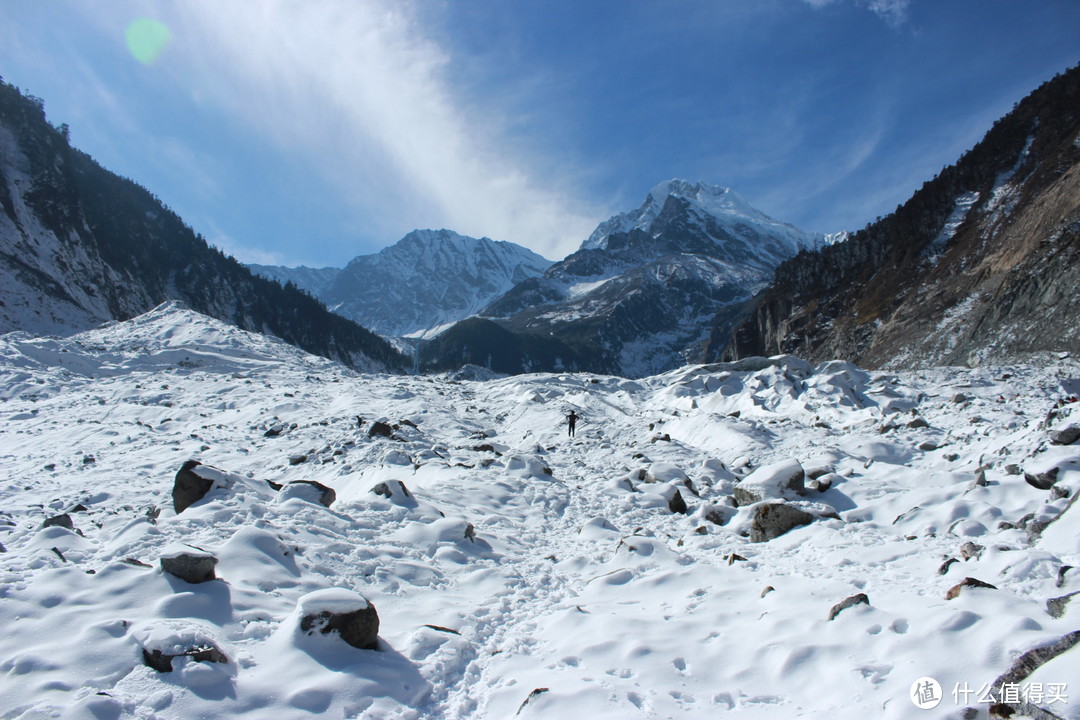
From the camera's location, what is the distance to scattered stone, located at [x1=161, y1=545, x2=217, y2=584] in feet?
22.4

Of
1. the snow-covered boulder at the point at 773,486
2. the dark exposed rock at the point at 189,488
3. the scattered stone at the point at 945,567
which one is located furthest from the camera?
the snow-covered boulder at the point at 773,486

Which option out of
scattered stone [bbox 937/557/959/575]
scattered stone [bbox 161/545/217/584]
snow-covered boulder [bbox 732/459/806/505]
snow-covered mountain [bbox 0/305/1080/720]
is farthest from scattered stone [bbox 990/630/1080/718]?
scattered stone [bbox 161/545/217/584]

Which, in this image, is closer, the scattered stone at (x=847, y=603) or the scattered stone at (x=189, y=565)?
the scattered stone at (x=847, y=603)

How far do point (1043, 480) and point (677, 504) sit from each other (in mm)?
6863

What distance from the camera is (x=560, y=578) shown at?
9492mm

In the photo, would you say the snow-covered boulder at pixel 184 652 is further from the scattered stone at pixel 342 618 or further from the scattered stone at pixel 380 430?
the scattered stone at pixel 380 430

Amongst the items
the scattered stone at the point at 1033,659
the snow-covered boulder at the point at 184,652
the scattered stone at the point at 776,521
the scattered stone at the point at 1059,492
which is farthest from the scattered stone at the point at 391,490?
the scattered stone at the point at 1059,492

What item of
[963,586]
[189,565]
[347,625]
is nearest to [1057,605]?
[963,586]

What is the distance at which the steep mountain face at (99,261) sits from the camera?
80000 mm

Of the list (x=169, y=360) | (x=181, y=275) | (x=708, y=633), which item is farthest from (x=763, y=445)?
(x=181, y=275)

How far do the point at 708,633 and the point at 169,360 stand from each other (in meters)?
47.9

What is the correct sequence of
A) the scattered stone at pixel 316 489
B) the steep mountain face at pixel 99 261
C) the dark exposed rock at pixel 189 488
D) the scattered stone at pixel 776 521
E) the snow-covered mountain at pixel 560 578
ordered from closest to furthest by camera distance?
the snow-covered mountain at pixel 560 578 → the scattered stone at pixel 776 521 → the dark exposed rock at pixel 189 488 → the scattered stone at pixel 316 489 → the steep mountain face at pixel 99 261

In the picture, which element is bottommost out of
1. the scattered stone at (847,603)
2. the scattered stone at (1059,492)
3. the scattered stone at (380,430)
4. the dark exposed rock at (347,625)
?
the scattered stone at (847,603)

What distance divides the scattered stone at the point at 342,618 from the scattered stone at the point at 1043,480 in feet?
35.1
